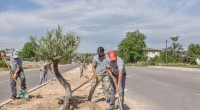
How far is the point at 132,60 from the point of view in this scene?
118188 mm

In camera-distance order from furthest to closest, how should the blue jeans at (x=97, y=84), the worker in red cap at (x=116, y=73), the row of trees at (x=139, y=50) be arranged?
the row of trees at (x=139, y=50)
the blue jeans at (x=97, y=84)
the worker in red cap at (x=116, y=73)

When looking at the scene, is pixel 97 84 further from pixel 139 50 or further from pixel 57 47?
pixel 139 50

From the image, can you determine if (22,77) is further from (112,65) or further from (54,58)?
(112,65)

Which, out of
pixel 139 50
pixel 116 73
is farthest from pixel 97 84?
pixel 139 50

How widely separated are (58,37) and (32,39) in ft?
2.38

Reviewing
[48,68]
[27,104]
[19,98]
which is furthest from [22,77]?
[48,68]

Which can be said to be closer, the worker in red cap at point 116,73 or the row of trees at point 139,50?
the worker in red cap at point 116,73

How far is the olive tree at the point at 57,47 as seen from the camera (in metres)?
9.79

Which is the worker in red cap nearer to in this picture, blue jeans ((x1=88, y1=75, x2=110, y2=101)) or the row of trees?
blue jeans ((x1=88, y1=75, x2=110, y2=101))

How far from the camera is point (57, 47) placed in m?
9.79

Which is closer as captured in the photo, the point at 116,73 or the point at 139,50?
the point at 116,73

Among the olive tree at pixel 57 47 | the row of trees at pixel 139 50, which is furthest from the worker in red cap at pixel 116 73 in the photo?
the row of trees at pixel 139 50

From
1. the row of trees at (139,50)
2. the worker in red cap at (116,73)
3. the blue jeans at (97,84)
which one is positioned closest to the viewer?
the worker in red cap at (116,73)

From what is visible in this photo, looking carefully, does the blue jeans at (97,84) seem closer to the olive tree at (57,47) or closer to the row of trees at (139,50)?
the olive tree at (57,47)
